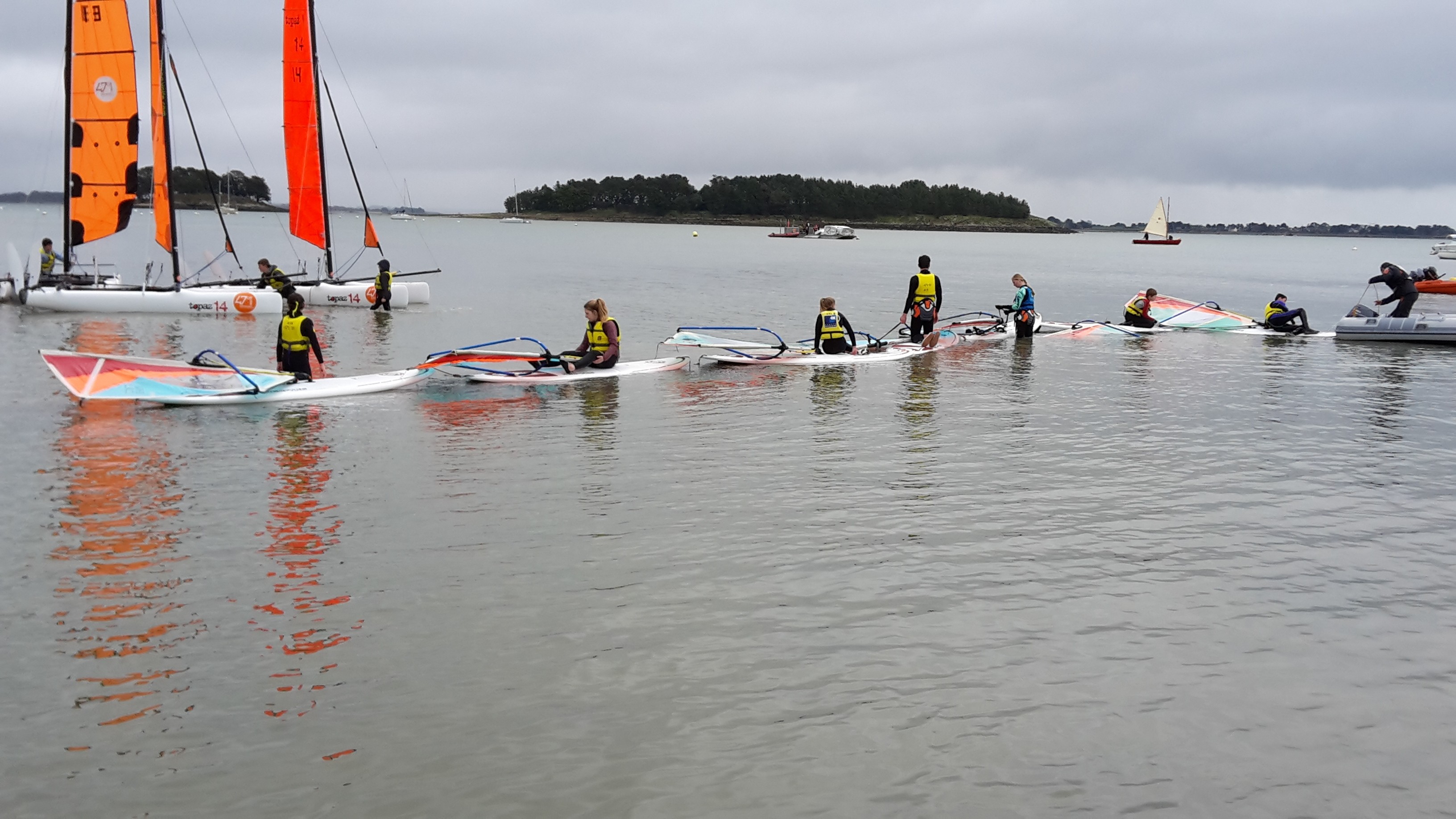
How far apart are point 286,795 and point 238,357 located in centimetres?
2011

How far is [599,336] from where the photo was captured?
63.3 ft

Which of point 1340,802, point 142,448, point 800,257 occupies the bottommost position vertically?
point 1340,802

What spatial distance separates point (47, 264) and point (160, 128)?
18.7 feet

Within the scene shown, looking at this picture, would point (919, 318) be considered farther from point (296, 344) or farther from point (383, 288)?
point (383, 288)

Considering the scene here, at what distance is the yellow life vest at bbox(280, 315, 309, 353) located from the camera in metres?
16.7

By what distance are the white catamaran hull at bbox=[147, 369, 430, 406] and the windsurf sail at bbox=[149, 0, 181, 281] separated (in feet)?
58.5

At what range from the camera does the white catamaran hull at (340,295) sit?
3459 centimetres

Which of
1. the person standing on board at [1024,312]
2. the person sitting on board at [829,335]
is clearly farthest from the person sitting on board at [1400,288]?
the person sitting on board at [829,335]

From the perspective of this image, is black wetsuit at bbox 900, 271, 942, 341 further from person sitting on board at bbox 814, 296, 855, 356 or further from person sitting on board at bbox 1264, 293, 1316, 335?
person sitting on board at bbox 1264, 293, 1316, 335

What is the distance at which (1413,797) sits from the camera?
5633 mm

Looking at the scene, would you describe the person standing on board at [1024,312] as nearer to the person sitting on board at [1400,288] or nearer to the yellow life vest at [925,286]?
the yellow life vest at [925,286]

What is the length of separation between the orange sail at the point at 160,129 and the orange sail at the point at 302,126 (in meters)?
4.16

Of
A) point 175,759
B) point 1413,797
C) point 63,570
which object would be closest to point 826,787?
point 1413,797

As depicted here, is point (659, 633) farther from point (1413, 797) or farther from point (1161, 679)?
point (1413, 797)
